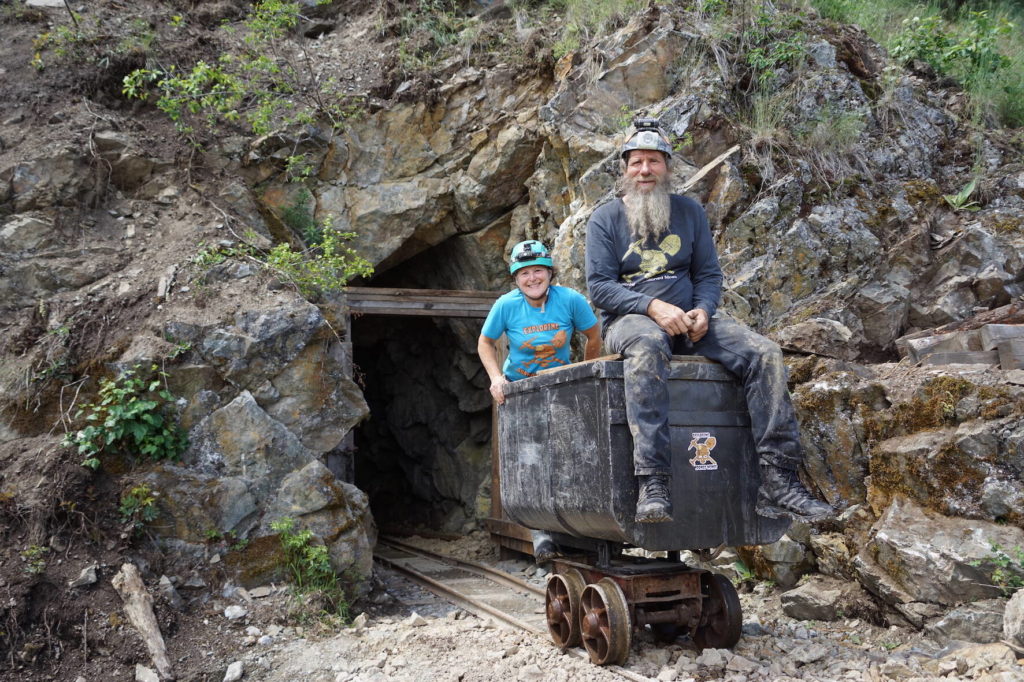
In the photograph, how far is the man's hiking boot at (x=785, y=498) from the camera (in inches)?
146

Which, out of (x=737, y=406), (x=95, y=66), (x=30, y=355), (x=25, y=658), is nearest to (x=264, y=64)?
(x=95, y=66)

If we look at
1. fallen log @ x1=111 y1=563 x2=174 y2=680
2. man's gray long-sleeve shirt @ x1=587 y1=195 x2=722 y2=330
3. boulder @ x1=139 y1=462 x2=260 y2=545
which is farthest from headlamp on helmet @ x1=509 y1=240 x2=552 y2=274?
fallen log @ x1=111 y1=563 x2=174 y2=680

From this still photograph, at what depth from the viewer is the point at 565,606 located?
489 cm

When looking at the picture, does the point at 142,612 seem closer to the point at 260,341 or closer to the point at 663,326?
the point at 260,341

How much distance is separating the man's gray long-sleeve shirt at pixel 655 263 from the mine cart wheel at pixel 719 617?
1.64m

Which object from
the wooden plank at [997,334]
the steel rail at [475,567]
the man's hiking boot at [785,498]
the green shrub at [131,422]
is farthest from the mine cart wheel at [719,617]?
the green shrub at [131,422]

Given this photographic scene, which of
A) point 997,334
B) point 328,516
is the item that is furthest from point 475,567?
point 997,334

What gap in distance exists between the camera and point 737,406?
13.6ft

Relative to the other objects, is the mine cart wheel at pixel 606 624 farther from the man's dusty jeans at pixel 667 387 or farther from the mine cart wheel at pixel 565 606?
the man's dusty jeans at pixel 667 387

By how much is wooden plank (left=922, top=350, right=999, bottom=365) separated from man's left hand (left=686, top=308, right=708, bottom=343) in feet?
7.75

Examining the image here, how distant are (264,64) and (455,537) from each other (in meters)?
7.12

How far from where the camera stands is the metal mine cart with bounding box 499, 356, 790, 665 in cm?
390

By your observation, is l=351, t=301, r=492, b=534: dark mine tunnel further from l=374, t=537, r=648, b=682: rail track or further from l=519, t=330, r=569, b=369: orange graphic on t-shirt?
l=519, t=330, r=569, b=369: orange graphic on t-shirt

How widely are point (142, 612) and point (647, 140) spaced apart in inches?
188
